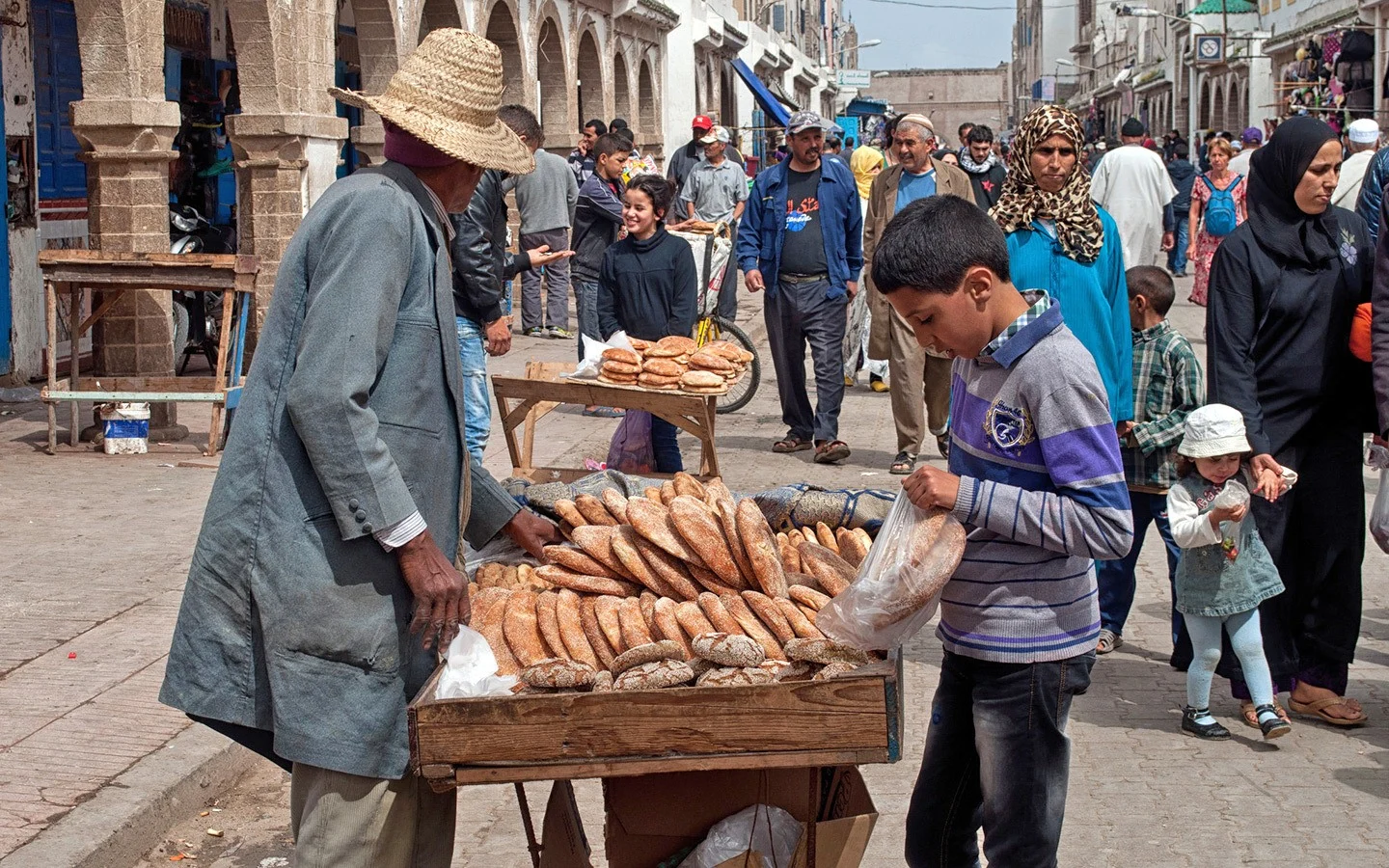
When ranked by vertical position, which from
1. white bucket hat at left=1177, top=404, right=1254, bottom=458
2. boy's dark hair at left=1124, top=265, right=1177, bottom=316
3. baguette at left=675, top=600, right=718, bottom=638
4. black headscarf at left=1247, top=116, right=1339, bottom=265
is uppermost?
black headscarf at left=1247, top=116, right=1339, bottom=265

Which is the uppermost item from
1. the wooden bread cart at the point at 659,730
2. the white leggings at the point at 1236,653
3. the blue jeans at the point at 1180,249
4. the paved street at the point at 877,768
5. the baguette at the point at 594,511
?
the blue jeans at the point at 1180,249

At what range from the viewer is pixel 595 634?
3.08 metres

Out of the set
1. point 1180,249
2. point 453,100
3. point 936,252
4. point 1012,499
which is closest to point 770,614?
point 1012,499

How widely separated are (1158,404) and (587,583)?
9.43 ft

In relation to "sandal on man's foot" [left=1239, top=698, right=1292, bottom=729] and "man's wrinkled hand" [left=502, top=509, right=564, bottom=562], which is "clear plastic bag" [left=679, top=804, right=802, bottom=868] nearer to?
"man's wrinkled hand" [left=502, top=509, right=564, bottom=562]

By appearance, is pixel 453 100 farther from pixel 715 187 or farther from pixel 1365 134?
pixel 715 187

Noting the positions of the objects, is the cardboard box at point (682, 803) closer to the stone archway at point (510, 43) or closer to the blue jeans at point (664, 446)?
the blue jeans at point (664, 446)

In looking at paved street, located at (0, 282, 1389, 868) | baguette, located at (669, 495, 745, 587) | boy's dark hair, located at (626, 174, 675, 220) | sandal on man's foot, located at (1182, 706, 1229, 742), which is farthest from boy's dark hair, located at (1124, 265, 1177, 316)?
boy's dark hair, located at (626, 174, 675, 220)

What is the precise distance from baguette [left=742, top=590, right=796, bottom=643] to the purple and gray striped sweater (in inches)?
12.1

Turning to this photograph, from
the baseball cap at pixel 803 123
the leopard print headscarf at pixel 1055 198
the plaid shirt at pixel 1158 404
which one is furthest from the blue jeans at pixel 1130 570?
the baseball cap at pixel 803 123

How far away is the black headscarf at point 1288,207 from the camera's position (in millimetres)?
4730

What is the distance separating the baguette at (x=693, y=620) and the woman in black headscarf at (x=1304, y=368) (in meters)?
2.43

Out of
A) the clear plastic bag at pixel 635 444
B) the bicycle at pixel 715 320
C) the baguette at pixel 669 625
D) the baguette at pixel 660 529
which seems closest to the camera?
the baguette at pixel 669 625

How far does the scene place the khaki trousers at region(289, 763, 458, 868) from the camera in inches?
110
